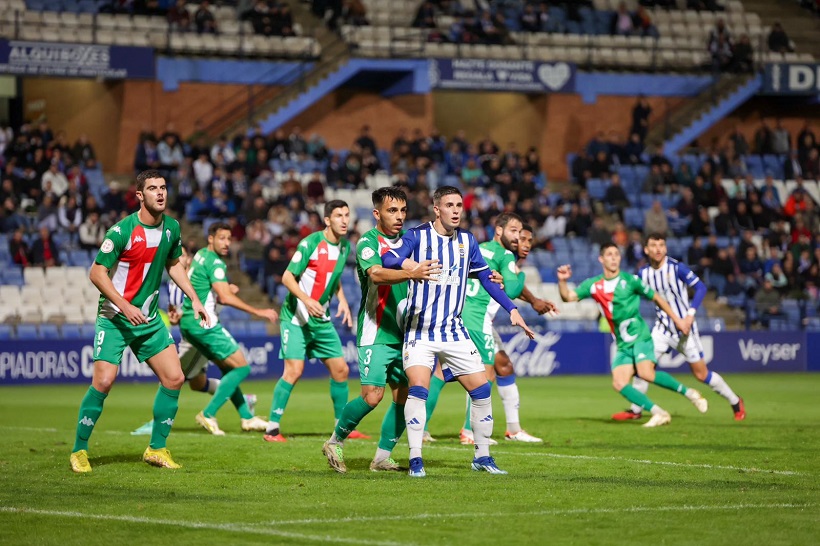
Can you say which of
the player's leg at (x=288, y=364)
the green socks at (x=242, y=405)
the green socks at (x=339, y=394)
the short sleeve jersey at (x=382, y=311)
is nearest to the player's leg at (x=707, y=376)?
the green socks at (x=339, y=394)

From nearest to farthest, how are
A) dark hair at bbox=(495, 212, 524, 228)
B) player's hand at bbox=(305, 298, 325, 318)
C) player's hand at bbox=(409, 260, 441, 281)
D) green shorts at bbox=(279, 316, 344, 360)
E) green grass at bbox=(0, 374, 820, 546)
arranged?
green grass at bbox=(0, 374, 820, 546)
player's hand at bbox=(409, 260, 441, 281)
player's hand at bbox=(305, 298, 325, 318)
dark hair at bbox=(495, 212, 524, 228)
green shorts at bbox=(279, 316, 344, 360)

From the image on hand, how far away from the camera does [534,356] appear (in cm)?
2653

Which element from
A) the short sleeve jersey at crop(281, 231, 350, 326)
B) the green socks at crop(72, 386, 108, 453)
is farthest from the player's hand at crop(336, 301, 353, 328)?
the green socks at crop(72, 386, 108, 453)

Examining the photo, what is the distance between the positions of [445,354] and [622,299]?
608 cm

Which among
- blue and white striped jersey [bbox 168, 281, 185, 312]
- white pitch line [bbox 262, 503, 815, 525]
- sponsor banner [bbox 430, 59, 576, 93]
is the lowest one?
white pitch line [bbox 262, 503, 815, 525]

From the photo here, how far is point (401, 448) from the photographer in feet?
41.1

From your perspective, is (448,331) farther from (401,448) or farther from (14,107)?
(14,107)

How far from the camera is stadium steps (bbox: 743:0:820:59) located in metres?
40.2

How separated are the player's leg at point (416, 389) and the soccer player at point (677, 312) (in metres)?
6.52

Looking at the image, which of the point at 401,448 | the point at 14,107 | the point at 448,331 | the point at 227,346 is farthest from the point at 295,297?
the point at 14,107

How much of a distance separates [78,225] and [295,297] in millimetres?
13879

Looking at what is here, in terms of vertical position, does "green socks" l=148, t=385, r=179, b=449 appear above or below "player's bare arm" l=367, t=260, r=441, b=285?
below

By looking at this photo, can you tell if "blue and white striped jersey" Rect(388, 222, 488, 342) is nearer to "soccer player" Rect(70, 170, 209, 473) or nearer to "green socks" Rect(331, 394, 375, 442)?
"green socks" Rect(331, 394, 375, 442)

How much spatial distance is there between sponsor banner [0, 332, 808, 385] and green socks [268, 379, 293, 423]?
1027 centimetres
